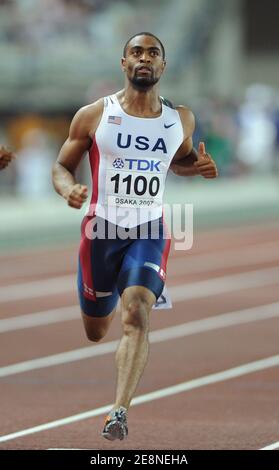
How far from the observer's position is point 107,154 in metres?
7.01

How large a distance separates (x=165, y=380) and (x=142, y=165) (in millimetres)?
2968

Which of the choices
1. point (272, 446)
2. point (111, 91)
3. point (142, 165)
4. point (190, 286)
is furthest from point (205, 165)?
point (111, 91)

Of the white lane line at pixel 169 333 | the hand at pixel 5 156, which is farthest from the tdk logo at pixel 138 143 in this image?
the white lane line at pixel 169 333

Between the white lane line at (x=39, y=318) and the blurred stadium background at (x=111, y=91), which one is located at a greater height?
the blurred stadium background at (x=111, y=91)

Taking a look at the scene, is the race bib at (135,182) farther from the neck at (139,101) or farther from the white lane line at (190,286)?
the white lane line at (190,286)

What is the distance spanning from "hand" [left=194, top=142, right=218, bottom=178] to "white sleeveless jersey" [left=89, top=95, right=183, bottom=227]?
5.8 inches

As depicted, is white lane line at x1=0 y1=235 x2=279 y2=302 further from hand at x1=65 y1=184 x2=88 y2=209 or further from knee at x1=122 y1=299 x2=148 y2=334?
hand at x1=65 y1=184 x2=88 y2=209

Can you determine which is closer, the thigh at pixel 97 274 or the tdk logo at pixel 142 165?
the tdk logo at pixel 142 165

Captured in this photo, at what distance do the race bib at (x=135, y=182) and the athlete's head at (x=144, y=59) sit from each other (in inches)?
16.1

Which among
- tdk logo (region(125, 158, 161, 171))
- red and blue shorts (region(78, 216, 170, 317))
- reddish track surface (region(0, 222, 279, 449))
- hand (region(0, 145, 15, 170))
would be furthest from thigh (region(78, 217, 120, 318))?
reddish track surface (region(0, 222, 279, 449))

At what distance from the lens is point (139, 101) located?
23.1 feet

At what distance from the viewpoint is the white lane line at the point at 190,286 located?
14.2 metres

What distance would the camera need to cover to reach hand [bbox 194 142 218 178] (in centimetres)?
712

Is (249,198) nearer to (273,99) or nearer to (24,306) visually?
(273,99)
